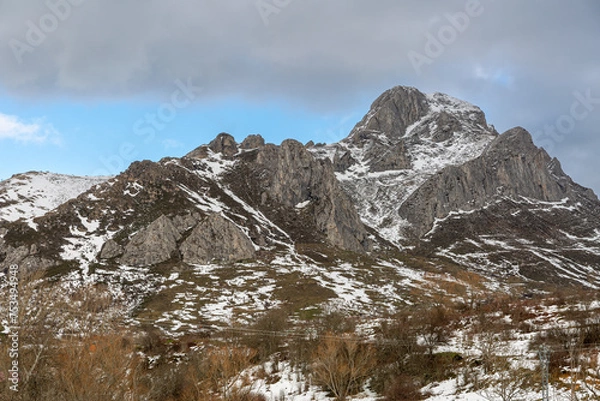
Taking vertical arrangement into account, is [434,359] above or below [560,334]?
below

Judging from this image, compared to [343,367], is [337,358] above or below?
above

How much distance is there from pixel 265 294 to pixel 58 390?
12165cm

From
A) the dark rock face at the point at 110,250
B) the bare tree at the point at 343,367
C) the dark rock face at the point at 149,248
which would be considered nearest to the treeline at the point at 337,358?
the bare tree at the point at 343,367

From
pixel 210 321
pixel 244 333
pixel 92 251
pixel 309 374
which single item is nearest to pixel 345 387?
pixel 309 374

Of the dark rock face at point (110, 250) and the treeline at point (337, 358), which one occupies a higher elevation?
the dark rock face at point (110, 250)

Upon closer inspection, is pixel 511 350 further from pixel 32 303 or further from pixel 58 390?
pixel 32 303

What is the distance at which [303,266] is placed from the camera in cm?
19500
